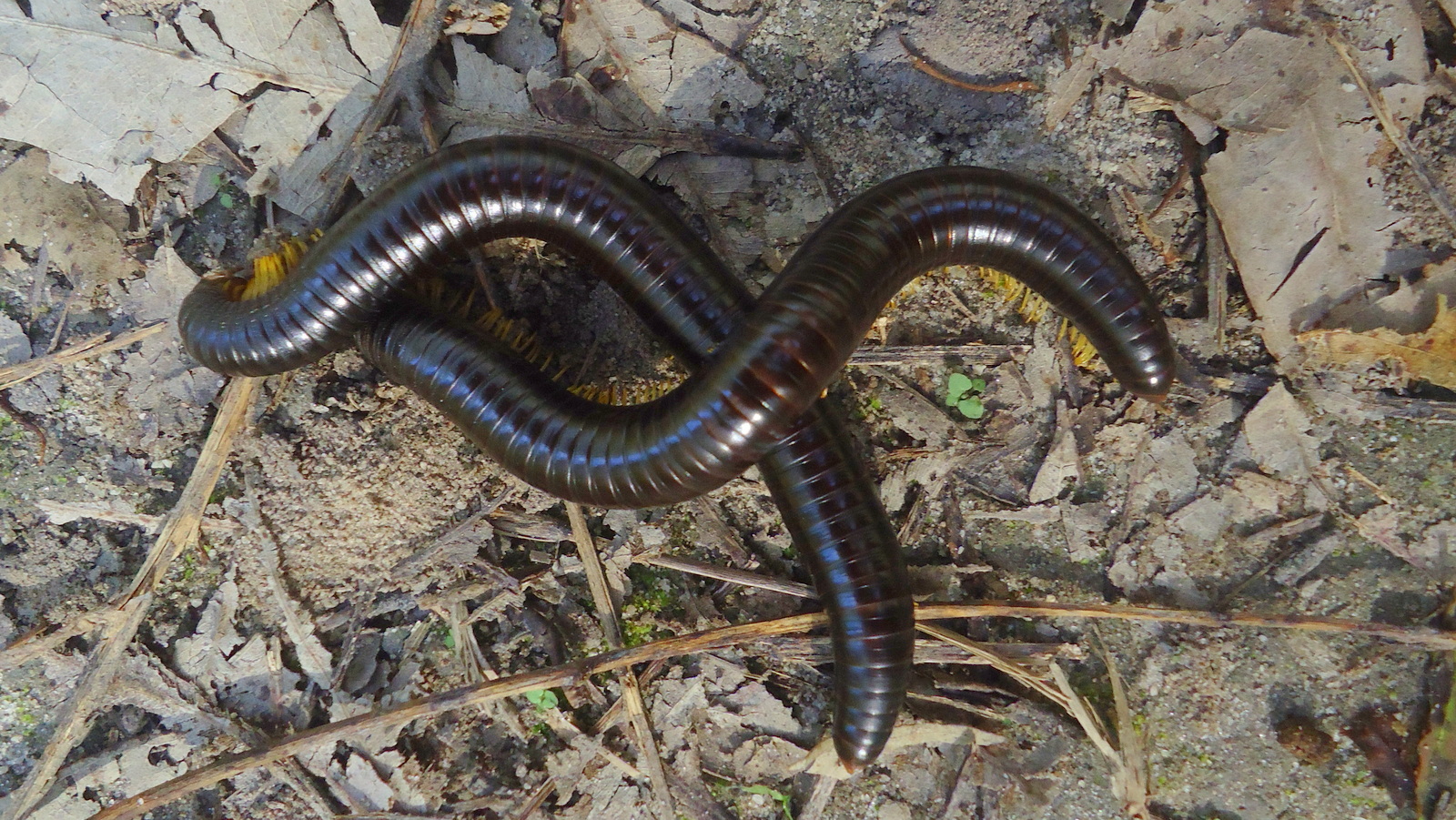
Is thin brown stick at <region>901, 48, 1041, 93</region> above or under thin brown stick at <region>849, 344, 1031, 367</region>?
above

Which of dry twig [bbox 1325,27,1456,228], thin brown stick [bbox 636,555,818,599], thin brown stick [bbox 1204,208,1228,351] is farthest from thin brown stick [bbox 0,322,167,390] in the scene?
dry twig [bbox 1325,27,1456,228]

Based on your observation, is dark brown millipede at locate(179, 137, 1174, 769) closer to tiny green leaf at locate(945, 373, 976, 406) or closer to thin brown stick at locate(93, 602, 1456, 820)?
thin brown stick at locate(93, 602, 1456, 820)

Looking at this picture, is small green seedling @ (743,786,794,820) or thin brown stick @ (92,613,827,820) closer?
thin brown stick @ (92,613,827,820)

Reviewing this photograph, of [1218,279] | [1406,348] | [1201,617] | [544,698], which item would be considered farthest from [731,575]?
[1406,348]

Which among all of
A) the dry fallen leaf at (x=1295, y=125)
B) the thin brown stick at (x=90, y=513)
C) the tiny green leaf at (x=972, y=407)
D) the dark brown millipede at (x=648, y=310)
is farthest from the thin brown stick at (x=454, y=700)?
the dry fallen leaf at (x=1295, y=125)

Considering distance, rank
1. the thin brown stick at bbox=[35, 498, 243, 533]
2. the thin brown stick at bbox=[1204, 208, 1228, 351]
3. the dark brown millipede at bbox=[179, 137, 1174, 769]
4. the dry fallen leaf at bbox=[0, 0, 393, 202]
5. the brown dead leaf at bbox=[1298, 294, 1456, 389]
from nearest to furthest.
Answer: the dark brown millipede at bbox=[179, 137, 1174, 769], the brown dead leaf at bbox=[1298, 294, 1456, 389], the dry fallen leaf at bbox=[0, 0, 393, 202], the thin brown stick at bbox=[1204, 208, 1228, 351], the thin brown stick at bbox=[35, 498, 243, 533]

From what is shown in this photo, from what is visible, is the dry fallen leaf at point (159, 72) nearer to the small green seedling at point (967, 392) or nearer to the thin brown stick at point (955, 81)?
the thin brown stick at point (955, 81)
